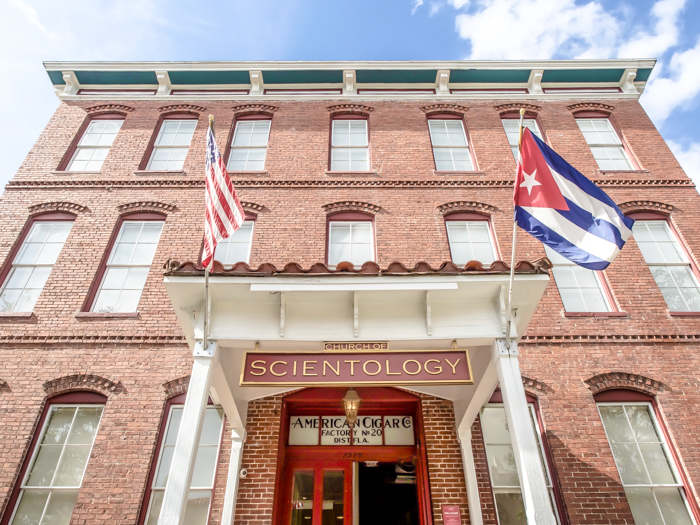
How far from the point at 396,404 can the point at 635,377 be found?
4075 millimetres

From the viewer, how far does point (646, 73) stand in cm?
1305

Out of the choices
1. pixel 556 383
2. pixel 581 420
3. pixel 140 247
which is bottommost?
pixel 581 420

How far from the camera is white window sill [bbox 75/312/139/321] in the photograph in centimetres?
841

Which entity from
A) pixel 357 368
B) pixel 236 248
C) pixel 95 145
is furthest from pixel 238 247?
pixel 95 145

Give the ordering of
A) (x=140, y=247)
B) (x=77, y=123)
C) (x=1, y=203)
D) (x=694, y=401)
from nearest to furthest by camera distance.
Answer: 1. (x=694, y=401)
2. (x=140, y=247)
3. (x=1, y=203)
4. (x=77, y=123)

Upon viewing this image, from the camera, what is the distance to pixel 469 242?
32.5 ft

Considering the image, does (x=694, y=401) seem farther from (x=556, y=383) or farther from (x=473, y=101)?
(x=473, y=101)

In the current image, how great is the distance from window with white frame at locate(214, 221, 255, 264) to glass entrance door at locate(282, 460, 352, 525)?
162 inches

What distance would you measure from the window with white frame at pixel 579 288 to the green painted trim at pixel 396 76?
21.8ft

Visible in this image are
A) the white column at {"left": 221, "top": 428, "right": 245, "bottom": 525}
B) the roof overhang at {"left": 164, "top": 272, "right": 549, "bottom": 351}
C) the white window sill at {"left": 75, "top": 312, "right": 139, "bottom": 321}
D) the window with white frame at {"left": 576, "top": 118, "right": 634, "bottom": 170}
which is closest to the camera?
the roof overhang at {"left": 164, "top": 272, "right": 549, "bottom": 351}

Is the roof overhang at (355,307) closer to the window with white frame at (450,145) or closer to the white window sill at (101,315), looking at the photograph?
the white window sill at (101,315)

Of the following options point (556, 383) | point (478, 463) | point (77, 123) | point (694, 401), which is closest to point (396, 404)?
point (478, 463)

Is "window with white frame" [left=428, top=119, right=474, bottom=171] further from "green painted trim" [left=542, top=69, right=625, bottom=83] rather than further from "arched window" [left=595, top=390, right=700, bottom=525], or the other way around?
"arched window" [left=595, top=390, right=700, bottom=525]

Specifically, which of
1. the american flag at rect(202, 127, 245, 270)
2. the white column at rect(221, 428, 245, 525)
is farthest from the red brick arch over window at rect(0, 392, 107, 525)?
the american flag at rect(202, 127, 245, 270)
